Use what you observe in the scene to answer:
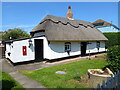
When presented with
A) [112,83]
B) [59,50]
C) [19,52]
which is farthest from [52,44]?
[112,83]

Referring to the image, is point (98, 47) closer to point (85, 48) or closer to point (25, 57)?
point (85, 48)

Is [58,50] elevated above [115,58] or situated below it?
above

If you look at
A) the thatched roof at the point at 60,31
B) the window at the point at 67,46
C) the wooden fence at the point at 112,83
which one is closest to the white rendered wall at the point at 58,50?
the window at the point at 67,46

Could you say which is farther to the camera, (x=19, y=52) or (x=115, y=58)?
(x=19, y=52)

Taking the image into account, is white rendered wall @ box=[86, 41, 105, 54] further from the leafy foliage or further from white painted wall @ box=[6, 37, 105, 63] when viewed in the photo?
the leafy foliage

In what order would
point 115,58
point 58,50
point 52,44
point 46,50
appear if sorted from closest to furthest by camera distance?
1. point 115,58
2. point 52,44
3. point 46,50
4. point 58,50

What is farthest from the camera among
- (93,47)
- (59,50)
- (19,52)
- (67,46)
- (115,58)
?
(93,47)

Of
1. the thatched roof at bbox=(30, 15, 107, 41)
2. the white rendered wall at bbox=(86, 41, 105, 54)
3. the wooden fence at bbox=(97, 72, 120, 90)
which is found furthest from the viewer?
the white rendered wall at bbox=(86, 41, 105, 54)

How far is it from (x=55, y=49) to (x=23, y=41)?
431 centimetres

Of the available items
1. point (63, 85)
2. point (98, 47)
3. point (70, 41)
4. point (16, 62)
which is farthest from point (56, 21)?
point (63, 85)

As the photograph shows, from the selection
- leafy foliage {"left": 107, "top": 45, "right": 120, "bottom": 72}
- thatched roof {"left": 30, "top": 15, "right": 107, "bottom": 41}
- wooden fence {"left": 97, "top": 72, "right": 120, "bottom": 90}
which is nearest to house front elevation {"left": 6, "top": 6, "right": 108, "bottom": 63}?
thatched roof {"left": 30, "top": 15, "right": 107, "bottom": 41}

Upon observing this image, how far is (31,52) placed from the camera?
13.0 meters

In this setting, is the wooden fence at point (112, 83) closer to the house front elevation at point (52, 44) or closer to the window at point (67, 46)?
the house front elevation at point (52, 44)

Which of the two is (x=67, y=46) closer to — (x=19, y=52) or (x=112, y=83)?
(x=19, y=52)
